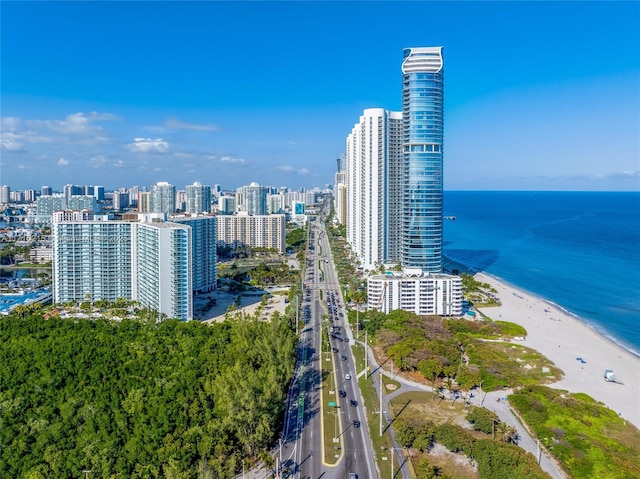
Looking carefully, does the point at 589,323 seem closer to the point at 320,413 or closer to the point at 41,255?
the point at 320,413

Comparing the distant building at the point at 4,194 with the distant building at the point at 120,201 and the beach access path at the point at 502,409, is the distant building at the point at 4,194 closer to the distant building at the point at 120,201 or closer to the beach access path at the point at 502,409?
the distant building at the point at 120,201

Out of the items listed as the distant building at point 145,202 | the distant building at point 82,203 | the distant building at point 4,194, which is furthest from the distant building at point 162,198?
the distant building at point 4,194

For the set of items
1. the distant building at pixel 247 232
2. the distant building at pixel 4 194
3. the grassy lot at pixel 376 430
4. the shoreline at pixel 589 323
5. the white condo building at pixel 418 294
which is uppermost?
the distant building at pixel 4 194

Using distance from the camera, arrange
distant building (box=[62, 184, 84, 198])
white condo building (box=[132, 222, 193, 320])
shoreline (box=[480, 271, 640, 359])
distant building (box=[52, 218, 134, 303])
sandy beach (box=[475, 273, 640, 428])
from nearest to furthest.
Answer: sandy beach (box=[475, 273, 640, 428]) < shoreline (box=[480, 271, 640, 359]) < white condo building (box=[132, 222, 193, 320]) < distant building (box=[52, 218, 134, 303]) < distant building (box=[62, 184, 84, 198])

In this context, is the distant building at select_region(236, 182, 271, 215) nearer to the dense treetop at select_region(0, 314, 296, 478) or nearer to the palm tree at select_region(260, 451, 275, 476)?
the dense treetop at select_region(0, 314, 296, 478)

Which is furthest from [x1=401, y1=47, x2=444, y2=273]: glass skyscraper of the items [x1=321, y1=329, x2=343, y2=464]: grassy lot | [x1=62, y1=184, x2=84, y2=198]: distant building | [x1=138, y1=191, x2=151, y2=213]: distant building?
[x1=62, y1=184, x2=84, y2=198]: distant building
